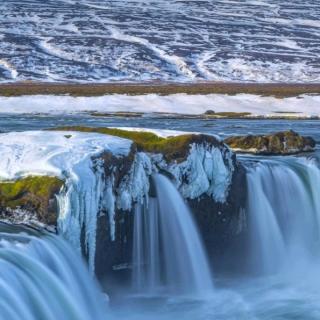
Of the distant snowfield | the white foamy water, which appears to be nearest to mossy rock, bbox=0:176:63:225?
the distant snowfield

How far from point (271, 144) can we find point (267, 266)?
19.5ft

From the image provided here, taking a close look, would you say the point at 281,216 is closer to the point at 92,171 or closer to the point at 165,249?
the point at 165,249

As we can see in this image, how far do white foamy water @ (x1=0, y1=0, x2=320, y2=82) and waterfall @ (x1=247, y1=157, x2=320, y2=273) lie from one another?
254 ft

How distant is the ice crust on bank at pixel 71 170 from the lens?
14055mm

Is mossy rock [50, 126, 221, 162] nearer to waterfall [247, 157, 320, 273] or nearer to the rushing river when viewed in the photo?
the rushing river

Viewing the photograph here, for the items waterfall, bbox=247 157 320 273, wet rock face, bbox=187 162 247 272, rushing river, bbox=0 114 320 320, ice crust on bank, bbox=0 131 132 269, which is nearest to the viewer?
ice crust on bank, bbox=0 131 132 269

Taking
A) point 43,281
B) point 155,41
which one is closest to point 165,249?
point 43,281

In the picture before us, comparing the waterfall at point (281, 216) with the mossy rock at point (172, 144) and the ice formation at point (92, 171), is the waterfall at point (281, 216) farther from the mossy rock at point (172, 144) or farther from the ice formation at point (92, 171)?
the mossy rock at point (172, 144)

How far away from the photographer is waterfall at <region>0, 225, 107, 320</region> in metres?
11.3

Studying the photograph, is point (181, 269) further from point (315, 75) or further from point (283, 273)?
point (315, 75)

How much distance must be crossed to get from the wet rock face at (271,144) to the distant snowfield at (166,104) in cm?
2537

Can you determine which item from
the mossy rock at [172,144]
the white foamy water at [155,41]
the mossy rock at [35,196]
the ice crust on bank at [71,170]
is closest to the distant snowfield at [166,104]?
the mossy rock at [172,144]

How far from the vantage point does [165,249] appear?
54.2ft

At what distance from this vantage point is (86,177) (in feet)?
47.5
